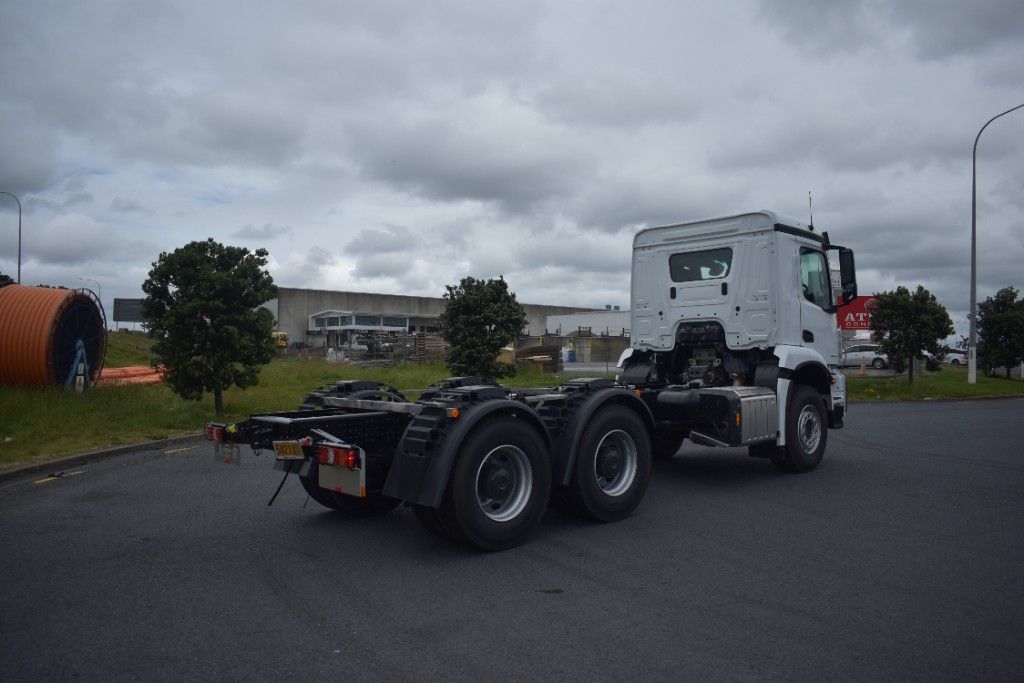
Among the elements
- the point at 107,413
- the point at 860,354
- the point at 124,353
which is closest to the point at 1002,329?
the point at 860,354

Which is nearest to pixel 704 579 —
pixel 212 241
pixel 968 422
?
pixel 212 241

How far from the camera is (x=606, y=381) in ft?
23.0

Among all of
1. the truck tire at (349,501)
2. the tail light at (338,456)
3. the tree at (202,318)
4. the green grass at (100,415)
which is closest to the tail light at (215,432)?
the truck tire at (349,501)

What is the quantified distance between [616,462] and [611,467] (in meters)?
0.08

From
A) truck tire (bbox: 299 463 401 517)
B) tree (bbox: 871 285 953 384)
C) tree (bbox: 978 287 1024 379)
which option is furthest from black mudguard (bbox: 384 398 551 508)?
tree (bbox: 978 287 1024 379)

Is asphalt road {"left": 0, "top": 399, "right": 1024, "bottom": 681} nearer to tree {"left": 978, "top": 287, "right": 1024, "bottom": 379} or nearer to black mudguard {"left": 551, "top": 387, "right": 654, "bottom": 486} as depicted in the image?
black mudguard {"left": 551, "top": 387, "right": 654, "bottom": 486}

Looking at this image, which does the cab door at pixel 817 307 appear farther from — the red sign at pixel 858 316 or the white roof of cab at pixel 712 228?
the red sign at pixel 858 316

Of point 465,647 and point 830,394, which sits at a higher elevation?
point 830,394

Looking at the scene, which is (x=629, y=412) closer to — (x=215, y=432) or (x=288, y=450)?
(x=288, y=450)

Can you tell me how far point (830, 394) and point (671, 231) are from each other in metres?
2.87

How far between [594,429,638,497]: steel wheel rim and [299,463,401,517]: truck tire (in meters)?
1.93

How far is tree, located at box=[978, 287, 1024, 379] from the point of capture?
31.8m

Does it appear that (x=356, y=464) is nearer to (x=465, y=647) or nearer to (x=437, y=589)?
(x=437, y=589)

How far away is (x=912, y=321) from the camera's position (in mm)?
23297
